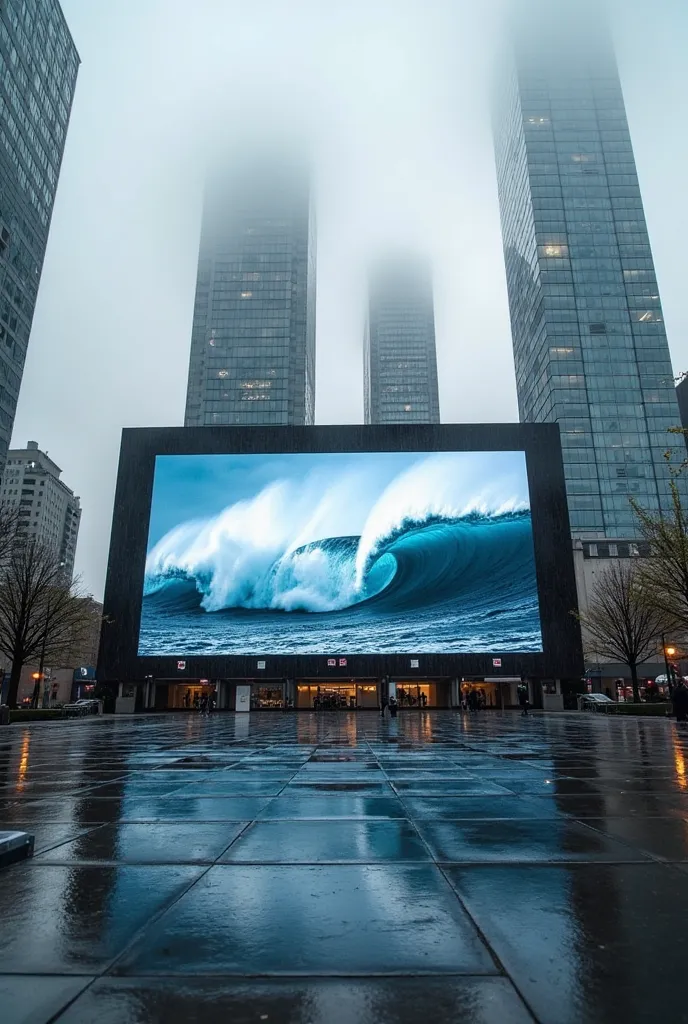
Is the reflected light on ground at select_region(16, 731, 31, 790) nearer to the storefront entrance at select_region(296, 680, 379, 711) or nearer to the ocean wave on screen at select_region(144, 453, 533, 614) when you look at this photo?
the ocean wave on screen at select_region(144, 453, 533, 614)

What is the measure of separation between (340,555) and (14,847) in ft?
179

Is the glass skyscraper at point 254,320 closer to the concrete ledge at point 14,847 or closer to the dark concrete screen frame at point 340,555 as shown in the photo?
the dark concrete screen frame at point 340,555

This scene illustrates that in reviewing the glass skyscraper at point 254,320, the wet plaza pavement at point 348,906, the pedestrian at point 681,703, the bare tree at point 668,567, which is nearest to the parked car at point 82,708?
the pedestrian at point 681,703

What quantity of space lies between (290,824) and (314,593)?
52226mm

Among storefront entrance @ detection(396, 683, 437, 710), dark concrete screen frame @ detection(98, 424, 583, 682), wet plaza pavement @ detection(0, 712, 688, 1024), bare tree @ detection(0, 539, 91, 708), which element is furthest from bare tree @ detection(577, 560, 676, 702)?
wet plaza pavement @ detection(0, 712, 688, 1024)

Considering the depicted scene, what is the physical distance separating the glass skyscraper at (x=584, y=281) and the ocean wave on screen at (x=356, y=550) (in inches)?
2038

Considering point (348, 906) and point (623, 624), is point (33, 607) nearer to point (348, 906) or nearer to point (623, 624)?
point (348, 906)

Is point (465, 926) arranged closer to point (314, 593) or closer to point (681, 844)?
point (681, 844)

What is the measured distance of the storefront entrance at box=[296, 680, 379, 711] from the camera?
5841 centimetres

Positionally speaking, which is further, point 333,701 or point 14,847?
point 333,701

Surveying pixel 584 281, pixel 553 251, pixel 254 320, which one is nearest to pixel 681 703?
pixel 584 281

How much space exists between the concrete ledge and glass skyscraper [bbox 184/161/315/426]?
5824 inches

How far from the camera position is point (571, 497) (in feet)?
387

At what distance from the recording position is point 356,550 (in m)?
59.4
